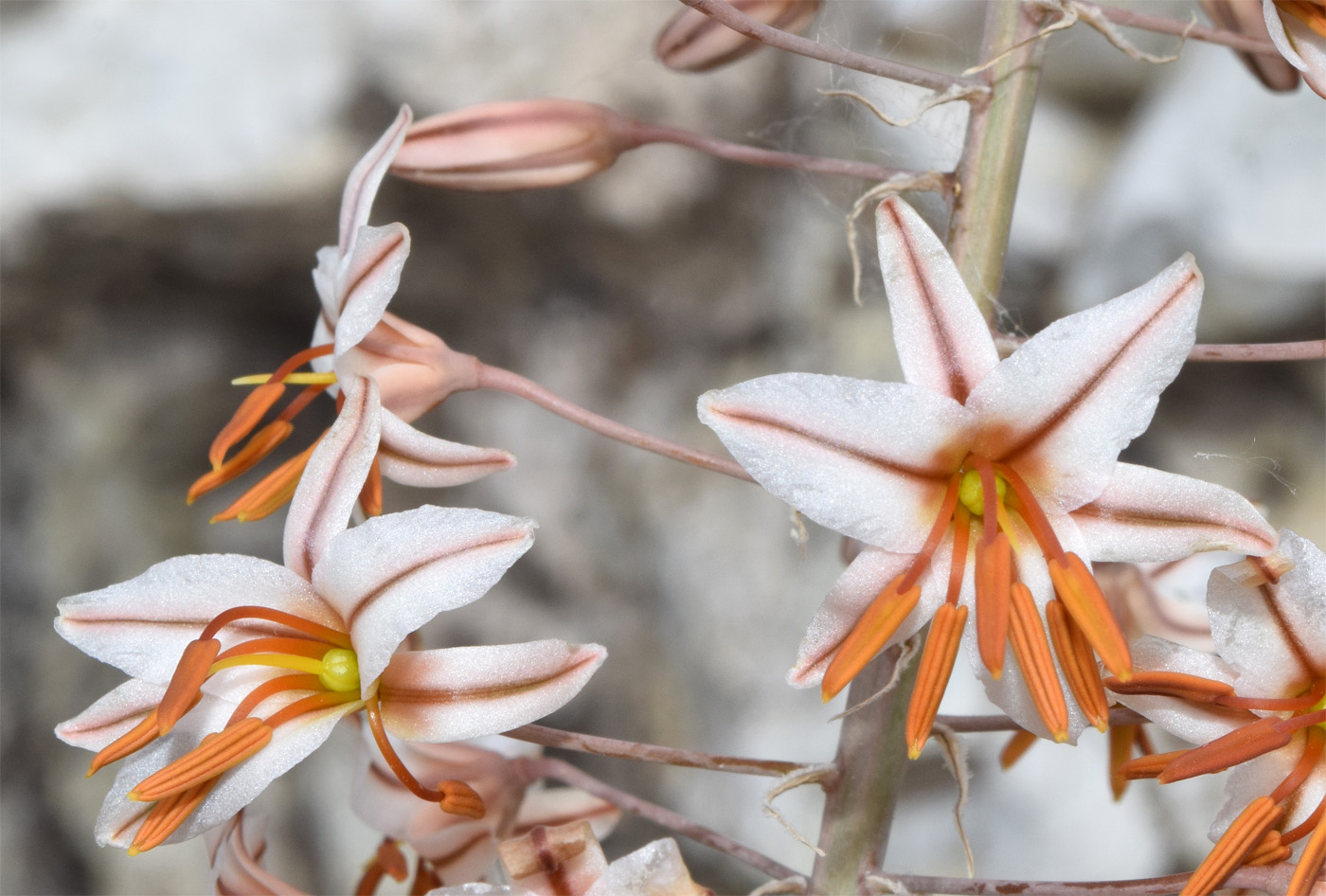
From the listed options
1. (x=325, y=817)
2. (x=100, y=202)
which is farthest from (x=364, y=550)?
(x=325, y=817)

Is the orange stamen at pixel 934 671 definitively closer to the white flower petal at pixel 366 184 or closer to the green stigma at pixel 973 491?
the green stigma at pixel 973 491

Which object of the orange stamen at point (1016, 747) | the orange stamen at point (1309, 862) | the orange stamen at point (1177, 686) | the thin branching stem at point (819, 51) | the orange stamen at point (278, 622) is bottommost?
the orange stamen at point (1016, 747)

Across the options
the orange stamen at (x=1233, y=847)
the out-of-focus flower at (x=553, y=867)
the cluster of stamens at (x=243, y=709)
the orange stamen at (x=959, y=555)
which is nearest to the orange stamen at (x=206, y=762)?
the cluster of stamens at (x=243, y=709)

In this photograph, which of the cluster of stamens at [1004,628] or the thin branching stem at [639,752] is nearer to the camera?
the cluster of stamens at [1004,628]

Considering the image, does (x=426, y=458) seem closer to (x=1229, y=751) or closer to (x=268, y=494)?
(x=268, y=494)

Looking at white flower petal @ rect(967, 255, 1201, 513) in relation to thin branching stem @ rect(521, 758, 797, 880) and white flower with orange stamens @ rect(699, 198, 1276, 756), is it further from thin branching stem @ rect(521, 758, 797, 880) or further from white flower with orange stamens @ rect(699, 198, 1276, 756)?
thin branching stem @ rect(521, 758, 797, 880)

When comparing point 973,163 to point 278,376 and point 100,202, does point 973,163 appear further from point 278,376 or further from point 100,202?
point 100,202

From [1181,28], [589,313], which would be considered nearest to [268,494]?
[1181,28]
